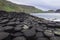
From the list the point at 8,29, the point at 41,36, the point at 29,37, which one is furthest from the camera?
the point at 8,29

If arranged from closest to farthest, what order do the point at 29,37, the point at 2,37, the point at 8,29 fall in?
the point at 2,37
the point at 29,37
the point at 8,29

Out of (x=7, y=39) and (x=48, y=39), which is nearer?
(x=7, y=39)

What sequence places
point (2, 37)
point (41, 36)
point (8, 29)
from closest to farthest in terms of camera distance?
point (2, 37), point (41, 36), point (8, 29)

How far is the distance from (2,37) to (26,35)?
0.88 metres

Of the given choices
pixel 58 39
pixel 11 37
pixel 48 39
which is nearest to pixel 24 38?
pixel 11 37

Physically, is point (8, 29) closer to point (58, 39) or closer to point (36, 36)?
point (36, 36)

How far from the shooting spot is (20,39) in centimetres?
431

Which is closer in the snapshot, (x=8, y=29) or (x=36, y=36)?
(x=36, y=36)

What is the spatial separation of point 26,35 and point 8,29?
1005 mm

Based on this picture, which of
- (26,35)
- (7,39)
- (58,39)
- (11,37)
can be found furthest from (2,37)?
(58,39)

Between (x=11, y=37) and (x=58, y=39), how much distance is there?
1.63m

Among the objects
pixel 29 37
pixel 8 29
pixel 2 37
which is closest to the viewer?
pixel 2 37

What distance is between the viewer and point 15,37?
4.59 metres

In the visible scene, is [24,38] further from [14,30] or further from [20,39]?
[14,30]
